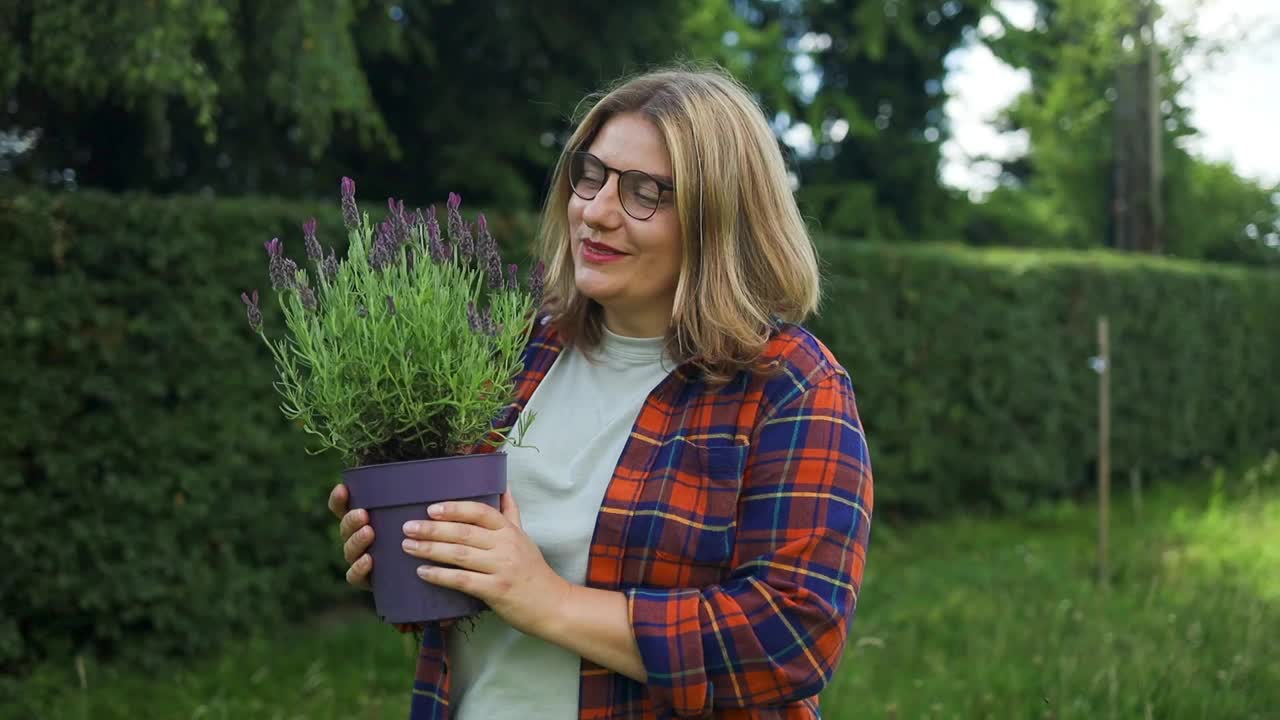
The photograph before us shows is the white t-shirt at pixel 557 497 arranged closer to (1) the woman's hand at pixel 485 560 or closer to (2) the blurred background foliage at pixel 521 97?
(1) the woman's hand at pixel 485 560

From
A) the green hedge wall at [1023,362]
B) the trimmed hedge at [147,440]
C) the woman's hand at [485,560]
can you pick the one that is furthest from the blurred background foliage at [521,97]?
the green hedge wall at [1023,362]

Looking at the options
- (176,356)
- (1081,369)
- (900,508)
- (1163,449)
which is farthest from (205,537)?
(1163,449)

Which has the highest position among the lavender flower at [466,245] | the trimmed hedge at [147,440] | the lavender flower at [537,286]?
the lavender flower at [466,245]

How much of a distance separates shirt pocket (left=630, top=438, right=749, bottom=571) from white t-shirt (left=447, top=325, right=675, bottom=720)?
91 millimetres

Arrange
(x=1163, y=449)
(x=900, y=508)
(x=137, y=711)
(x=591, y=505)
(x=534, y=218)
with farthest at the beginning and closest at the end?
(x=1163, y=449), (x=900, y=508), (x=534, y=218), (x=137, y=711), (x=591, y=505)

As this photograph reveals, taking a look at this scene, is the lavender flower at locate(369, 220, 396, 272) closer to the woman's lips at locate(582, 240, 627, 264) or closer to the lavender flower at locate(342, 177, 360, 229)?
the lavender flower at locate(342, 177, 360, 229)

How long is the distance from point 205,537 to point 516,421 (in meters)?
3.79

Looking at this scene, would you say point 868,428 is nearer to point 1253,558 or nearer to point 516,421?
point 1253,558

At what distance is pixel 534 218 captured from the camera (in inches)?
247

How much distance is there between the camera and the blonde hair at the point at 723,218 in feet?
5.73

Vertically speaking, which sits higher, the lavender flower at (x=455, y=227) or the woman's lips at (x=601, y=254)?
the lavender flower at (x=455, y=227)

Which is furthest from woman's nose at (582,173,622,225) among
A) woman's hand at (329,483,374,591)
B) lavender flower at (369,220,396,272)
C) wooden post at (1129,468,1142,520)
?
wooden post at (1129,468,1142,520)

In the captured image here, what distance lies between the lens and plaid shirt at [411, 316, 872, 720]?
5.18 ft

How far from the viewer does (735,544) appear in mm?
1660
